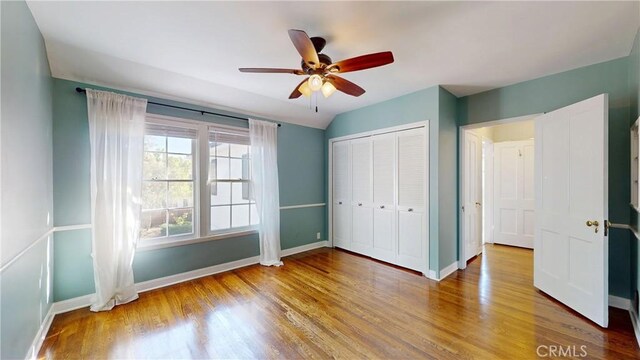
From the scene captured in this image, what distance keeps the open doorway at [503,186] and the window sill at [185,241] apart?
350 centimetres

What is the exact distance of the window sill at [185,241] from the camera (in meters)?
2.87

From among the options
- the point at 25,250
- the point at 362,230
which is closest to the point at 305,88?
the point at 25,250

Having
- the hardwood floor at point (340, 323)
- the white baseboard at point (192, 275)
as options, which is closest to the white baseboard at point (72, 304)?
the hardwood floor at point (340, 323)

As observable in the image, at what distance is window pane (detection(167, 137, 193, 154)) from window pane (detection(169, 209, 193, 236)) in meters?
0.78

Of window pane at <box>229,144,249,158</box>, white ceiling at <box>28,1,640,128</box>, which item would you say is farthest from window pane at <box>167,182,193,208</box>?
white ceiling at <box>28,1,640,128</box>

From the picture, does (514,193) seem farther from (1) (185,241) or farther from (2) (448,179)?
(1) (185,241)

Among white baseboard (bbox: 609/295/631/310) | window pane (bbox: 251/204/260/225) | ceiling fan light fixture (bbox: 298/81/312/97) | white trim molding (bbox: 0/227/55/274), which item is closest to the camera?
white trim molding (bbox: 0/227/55/274)

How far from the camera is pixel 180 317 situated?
2.32 meters

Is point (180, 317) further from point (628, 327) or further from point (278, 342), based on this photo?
point (628, 327)

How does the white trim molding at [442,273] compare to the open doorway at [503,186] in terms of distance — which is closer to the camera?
the white trim molding at [442,273]

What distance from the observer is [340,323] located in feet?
7.22

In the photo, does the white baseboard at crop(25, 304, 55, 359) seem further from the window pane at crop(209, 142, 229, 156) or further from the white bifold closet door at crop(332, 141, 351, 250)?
the white bifold closet door at crop(332, 141, 351, 250)

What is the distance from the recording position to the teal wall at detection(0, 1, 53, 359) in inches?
53.6

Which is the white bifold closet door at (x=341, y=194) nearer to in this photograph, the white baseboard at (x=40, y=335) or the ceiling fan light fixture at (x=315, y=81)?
the ceiling fan light fixture at (x=315, y=81)
